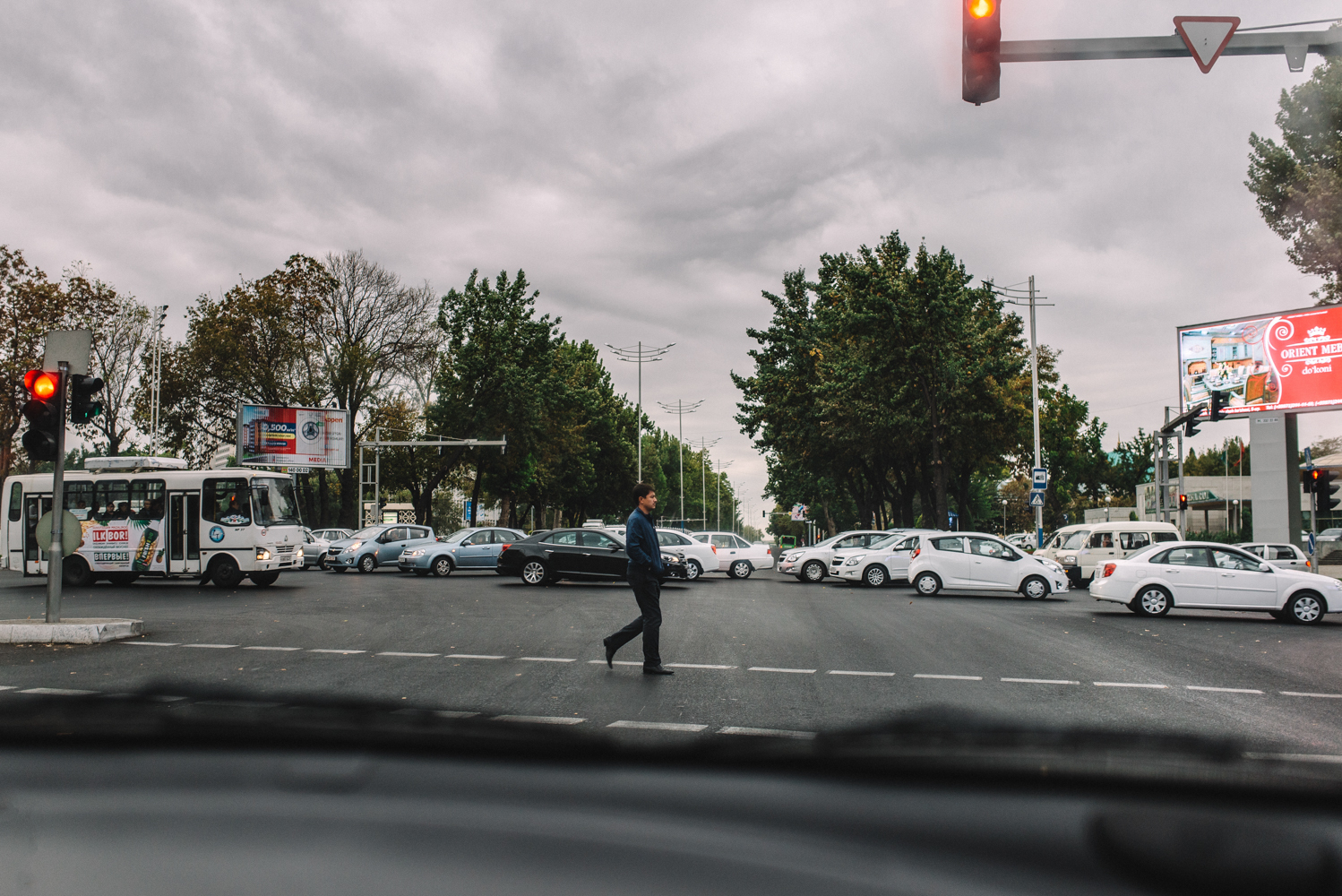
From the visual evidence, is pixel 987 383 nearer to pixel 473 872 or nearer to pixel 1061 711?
pixel 1061 711

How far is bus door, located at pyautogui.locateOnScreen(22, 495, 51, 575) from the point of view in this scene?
858 inches

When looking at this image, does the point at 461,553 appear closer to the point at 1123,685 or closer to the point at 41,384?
the point at 41,384

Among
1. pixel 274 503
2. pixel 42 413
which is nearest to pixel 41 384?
pixel 42 413

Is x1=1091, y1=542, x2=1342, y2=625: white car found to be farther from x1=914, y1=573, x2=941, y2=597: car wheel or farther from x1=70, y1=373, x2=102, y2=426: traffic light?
x1=70, y1=373, x2=102, y2=426: traffic light

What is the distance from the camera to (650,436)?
107m

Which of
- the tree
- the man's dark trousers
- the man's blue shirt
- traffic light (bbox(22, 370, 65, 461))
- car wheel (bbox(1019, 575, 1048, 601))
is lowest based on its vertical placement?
car wheel (bbox(1019, 575, 1048, 601))

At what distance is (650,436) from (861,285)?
7256 centimetres

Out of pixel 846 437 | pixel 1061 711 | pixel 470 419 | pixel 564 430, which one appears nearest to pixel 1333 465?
pixel 846 437

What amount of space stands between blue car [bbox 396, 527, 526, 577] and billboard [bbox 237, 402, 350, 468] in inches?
698

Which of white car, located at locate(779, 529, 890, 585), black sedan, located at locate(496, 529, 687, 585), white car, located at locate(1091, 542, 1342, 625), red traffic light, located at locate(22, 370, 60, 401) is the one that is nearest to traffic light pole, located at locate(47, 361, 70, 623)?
red traffic light, located at locate(22, 370, 60, 401)

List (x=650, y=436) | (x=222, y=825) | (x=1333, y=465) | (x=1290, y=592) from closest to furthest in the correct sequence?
(x=222, y=825)
(x=1290, y=592)
(x=1333, y=465)
(x=650, y=436)

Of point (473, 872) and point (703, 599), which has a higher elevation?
point (473, 872)

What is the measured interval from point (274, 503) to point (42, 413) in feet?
36.8

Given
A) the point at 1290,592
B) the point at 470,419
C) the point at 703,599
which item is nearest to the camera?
the point at 1290,592
